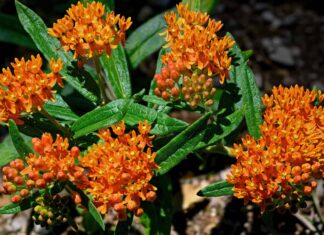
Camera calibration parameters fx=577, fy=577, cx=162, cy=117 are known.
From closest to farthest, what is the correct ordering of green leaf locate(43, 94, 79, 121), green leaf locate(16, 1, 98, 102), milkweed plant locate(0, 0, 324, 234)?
milkweed plant locate(0, 0, 324, 234) → green leaf locate(43, 94, 79, 121) → green leaf locate(16, 1, 98, 102)

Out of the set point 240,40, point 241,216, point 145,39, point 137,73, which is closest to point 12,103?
point 145,39

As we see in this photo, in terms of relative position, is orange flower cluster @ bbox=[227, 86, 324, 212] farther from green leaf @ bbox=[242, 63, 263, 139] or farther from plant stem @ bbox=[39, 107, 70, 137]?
plant stem @ bbox=[39, 107, 70, 137]

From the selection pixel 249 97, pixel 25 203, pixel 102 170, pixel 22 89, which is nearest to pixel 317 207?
pixel 249 97

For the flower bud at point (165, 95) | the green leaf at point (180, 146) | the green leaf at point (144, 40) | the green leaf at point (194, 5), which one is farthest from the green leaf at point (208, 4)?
the green leaf at point (180, 146)

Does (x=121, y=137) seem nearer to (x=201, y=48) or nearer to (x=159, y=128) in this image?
(x=159, y=128)

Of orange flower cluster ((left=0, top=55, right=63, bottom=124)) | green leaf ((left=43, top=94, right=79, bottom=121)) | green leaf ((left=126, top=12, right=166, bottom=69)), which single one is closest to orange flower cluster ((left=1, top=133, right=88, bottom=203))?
orange flower cluster ((left=0, top=55, right=63, bottom=124))

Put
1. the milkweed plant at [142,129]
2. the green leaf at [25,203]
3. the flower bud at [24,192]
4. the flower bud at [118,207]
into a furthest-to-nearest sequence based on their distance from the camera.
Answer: the green leaf at [25,203] < the flower bud at [24,192] < the milkweed plant at [142,129] < the flower bud at [118,207]

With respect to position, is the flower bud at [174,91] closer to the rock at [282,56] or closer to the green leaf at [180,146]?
the green leaf at [180,146]
